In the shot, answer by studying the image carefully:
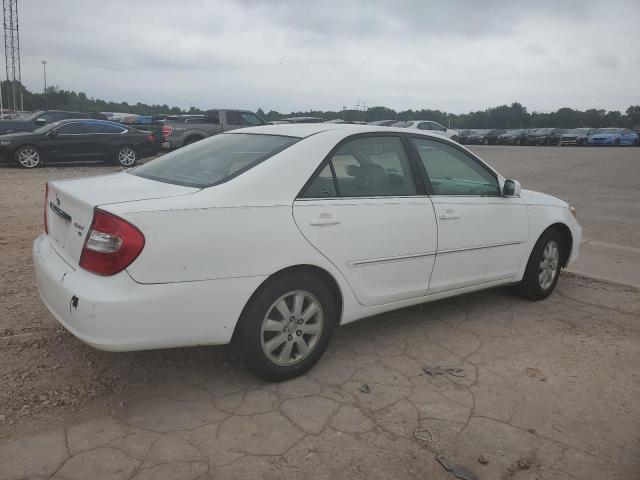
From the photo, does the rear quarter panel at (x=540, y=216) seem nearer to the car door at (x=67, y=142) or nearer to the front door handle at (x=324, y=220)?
the front door handle at (x=324, y=220)

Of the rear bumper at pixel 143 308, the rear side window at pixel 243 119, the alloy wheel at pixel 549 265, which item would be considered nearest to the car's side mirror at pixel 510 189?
the alloy wheel at pixel 549 265

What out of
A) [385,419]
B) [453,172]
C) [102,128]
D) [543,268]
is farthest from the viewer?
[102,128]

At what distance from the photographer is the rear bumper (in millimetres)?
2725

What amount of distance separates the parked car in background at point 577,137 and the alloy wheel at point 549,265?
37606mm

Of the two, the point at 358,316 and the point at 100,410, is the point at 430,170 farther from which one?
the point at 100,410

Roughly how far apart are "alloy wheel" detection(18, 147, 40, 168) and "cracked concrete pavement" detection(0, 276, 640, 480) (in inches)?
521

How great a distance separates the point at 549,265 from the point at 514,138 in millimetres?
38917

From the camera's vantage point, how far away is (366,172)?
12.3 feet

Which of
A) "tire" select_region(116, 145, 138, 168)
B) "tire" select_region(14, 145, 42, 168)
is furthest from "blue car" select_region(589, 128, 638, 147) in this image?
"tire" select_region(14, 145, 42, 168)

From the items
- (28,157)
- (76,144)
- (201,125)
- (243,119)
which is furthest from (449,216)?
(243,119)

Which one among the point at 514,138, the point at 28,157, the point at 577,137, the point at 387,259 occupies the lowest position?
the point at 28,157

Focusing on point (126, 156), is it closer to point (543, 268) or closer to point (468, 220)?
point (543, 268)

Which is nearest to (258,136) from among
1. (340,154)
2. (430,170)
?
(340,154)

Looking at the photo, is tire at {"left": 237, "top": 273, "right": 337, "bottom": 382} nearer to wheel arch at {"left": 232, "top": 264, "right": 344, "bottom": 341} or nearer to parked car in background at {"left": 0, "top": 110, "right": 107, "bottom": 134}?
wheel arch at {"left": 232, "top": 264, "right": 344, "bottom": 341}
